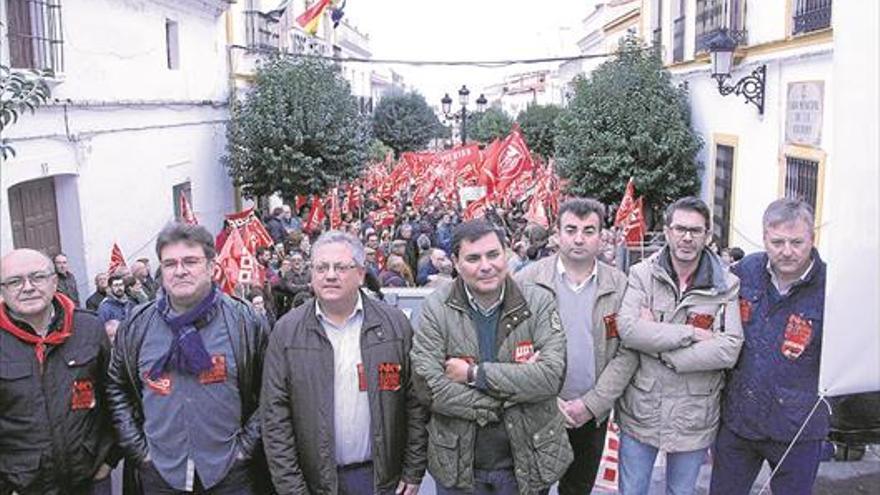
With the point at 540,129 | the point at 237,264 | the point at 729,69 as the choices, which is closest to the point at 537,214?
the point at 729,69

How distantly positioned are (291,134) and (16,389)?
517 inches

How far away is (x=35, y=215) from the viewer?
31.7 feet

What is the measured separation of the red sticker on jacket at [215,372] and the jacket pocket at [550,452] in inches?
52.4

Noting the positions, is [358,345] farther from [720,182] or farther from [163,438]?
[720,182]

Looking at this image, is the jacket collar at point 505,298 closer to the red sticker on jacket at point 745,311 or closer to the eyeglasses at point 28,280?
the red sticker on jacket at point 745,311

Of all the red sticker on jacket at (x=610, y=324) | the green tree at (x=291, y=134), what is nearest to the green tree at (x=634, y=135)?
the green tree at (x=291, y=134)

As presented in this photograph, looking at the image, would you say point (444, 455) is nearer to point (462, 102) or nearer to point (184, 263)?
point (184, 263)

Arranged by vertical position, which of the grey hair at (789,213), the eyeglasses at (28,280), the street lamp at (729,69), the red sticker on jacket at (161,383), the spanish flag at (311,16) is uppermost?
the spanish flag at (311,16)

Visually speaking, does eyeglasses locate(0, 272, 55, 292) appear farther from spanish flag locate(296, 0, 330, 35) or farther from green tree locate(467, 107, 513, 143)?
green tree locate(467, 107, 513, 143)

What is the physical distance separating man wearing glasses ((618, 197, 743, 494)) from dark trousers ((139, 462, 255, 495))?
70.9 inches

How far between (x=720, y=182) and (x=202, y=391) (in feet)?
38.1

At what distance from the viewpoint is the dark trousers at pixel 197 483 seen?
140 inches

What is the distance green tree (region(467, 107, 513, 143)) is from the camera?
37225 mm

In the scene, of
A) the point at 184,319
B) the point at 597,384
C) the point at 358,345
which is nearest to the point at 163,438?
the point at 184,319
